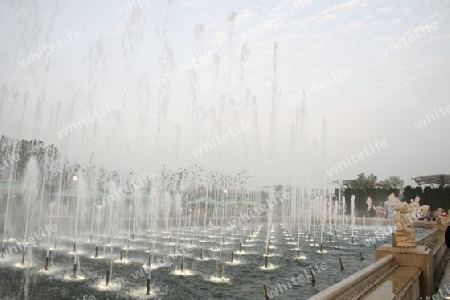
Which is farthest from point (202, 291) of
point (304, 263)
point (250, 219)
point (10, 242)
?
point (250, 219)

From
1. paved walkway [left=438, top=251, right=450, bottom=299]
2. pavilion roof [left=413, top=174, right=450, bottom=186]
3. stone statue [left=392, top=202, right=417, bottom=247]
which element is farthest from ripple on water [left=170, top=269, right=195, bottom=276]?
pavilion roof [left=413, top=174, right=450, bottom=186]

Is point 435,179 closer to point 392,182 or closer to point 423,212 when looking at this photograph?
point 423,212

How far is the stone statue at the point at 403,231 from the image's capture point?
11586mm

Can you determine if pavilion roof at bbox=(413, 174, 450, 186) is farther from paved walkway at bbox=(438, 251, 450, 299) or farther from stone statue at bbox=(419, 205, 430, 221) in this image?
paved walkway at bbox=(438, 251, 450, 299)

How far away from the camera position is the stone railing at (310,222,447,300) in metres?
7.03

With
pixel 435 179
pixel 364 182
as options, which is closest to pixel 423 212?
pixel 435 179

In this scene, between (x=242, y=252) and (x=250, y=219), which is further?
(x=250, y=219)

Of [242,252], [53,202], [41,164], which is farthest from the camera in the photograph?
[41,164]

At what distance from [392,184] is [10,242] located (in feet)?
397

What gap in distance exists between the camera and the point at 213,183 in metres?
113

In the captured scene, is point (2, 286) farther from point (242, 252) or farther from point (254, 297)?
point (242, 252)

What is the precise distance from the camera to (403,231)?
11.9 meters

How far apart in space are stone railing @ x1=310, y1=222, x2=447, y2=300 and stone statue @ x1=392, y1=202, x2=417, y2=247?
1.02ft

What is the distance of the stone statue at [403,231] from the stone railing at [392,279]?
1.02ft
